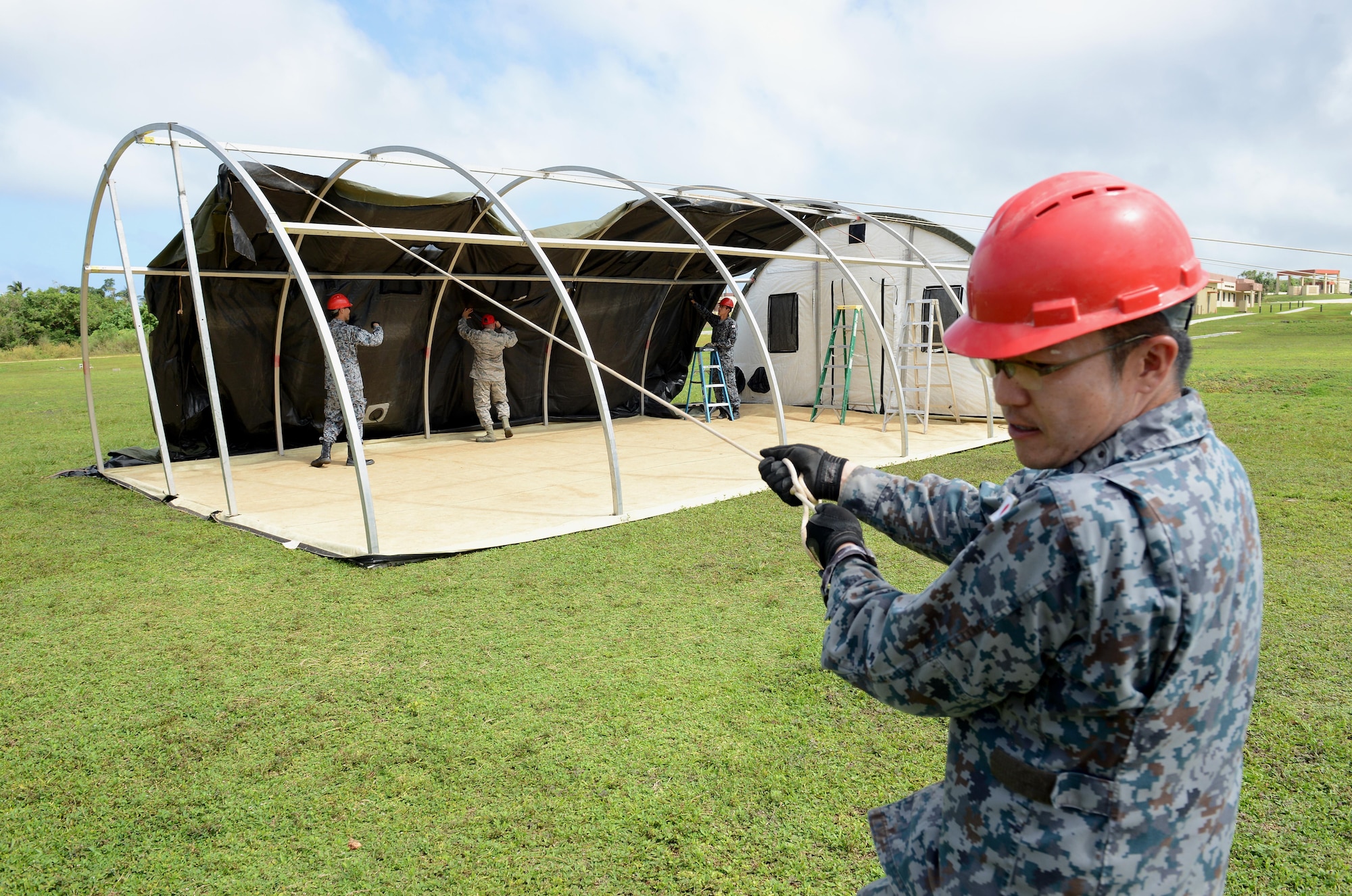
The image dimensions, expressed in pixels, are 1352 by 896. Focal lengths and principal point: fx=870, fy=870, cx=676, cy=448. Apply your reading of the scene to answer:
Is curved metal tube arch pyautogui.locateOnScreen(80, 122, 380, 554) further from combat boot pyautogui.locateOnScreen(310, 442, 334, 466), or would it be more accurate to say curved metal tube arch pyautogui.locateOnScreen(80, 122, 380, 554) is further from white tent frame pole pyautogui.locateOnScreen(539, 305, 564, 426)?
white tent frame pole pyautogui.locateOnScreen(539, 305, 564, 426)

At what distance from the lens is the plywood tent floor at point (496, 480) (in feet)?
22.0

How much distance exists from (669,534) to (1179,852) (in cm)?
544

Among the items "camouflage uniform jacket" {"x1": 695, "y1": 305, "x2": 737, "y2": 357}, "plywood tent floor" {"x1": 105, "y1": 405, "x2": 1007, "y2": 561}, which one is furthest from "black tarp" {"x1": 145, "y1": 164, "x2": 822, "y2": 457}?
"camouflage uniform jacket" {"x1": 695, "y1": 305, "x2": 737, "y2": 357}

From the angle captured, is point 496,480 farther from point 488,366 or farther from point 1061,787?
point 1061,787

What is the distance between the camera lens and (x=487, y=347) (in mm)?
11336

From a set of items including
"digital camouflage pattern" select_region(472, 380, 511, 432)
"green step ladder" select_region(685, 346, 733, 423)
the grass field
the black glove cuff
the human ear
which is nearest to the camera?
the human ear

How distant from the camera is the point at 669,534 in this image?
6453mm

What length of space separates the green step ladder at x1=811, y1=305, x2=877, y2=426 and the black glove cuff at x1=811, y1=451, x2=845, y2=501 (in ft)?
36.6

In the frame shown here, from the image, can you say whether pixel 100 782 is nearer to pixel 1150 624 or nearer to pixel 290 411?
pixel 1150 624

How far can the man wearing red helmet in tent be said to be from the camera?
3.26 feet

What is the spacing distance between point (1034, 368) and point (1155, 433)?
0.17 m

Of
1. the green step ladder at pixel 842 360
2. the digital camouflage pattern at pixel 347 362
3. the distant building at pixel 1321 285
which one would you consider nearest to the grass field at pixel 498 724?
the digital camouflage pattern at pixel 347 362

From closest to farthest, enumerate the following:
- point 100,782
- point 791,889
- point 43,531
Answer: point 791,889
point 100,782
point 43,531

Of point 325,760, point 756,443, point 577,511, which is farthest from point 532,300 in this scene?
point 325,760
